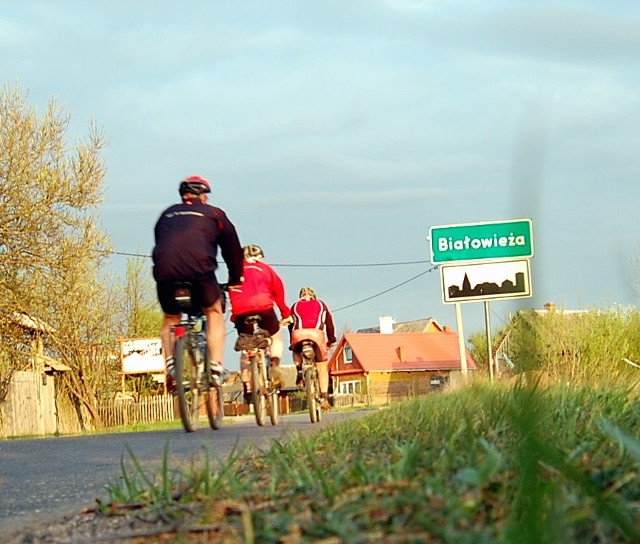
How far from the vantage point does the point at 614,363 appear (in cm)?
803

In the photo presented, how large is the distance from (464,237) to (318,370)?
19.2 feet

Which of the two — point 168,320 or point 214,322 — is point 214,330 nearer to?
point 214,322

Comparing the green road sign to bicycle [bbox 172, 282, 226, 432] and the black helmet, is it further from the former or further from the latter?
bicycle [bbox 172, 282, 226, 432]

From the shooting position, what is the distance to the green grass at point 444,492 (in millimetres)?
1689

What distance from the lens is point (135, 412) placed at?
1524 inches

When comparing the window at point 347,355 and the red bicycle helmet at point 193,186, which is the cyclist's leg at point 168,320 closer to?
the red bicycle helmet at point 193,186

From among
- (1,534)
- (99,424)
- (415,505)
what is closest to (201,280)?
(1,534)

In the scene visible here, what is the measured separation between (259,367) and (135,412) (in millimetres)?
28171

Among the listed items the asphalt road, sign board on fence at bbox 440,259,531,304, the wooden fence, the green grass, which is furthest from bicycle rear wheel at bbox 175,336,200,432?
the wooden fence

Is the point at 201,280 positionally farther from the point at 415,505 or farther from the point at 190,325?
the point at 415,505

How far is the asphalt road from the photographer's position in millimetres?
4148

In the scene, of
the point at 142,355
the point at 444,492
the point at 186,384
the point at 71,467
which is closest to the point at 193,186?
the point at 186,384

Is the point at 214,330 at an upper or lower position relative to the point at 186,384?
upper

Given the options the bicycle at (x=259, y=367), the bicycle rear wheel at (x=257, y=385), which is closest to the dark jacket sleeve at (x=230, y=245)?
the bicycle at (x=259, y=367)
